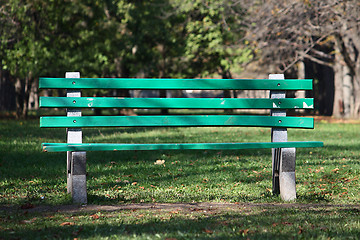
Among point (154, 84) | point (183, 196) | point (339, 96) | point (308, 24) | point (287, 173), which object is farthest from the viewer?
point (339, 96)

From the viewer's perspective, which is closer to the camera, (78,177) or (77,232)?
(77,232)

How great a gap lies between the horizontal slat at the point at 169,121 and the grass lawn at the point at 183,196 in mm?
829

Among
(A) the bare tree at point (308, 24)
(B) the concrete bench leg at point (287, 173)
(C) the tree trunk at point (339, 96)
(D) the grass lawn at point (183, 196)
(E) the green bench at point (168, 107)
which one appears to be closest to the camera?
(D) the grass lawn at point (183, 196)

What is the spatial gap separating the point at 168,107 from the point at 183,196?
1232 mm

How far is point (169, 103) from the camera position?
18.5ft

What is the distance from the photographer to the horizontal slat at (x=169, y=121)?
5535 mm

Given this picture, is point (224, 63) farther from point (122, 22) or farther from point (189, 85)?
point (189, 85)

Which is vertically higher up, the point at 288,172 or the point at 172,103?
the point at 172,103

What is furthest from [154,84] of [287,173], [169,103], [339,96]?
[339,96]

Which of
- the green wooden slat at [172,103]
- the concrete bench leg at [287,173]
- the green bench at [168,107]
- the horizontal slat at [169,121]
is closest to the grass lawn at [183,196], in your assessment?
the concrete bench leg at [287,173]

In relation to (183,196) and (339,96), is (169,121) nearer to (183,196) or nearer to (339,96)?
(183,196)

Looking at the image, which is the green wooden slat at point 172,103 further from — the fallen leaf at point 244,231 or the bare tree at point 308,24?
the bare tree at point 308,24

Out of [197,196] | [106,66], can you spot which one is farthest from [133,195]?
[106,66]

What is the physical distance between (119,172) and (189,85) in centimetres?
334
